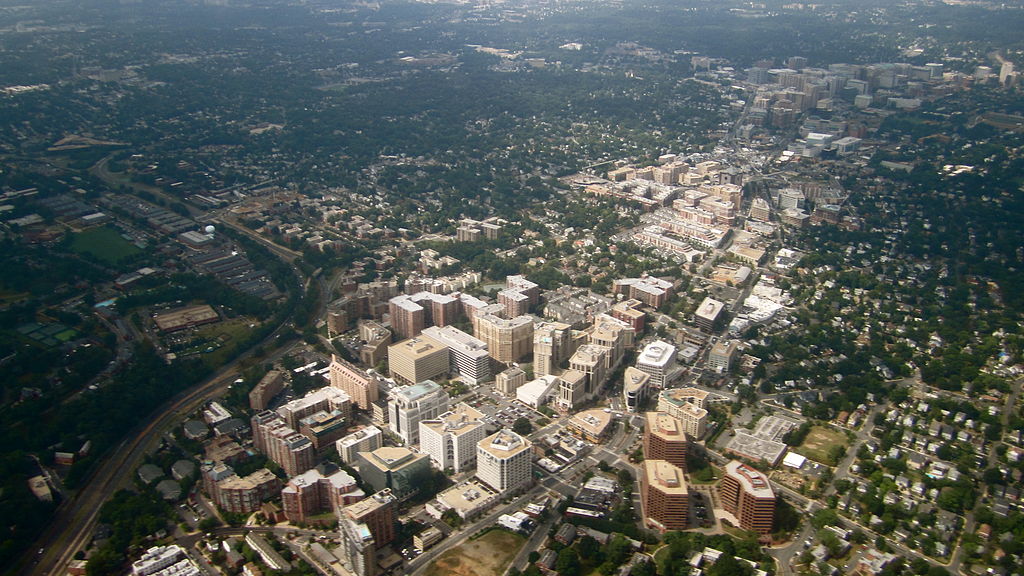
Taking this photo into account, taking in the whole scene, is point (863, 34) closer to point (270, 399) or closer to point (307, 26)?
point (307, 26)

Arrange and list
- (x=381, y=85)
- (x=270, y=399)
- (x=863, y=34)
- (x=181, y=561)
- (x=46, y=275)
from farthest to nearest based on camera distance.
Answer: (x=863, y=34) < (x=381, y=85) < (x=46, y=275) < (x=270, y=399) < (x=181, y=561)

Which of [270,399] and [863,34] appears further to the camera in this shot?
[863,34]

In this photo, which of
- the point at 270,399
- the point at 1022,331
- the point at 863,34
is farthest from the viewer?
the point at 863,34

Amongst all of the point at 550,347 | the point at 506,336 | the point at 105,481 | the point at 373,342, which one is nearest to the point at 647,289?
the point at 550,347

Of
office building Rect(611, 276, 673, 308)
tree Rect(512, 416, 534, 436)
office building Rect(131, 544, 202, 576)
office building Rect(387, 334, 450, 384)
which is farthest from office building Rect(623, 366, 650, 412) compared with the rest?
office building Rect(131, 544, 202, 576)

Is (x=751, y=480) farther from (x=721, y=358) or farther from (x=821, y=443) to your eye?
(x=721, y=358)

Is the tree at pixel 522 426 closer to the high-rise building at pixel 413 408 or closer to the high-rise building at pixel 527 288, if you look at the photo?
the high-rise building at pixel 413 408

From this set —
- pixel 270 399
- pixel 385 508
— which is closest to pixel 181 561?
pixel 385 508
